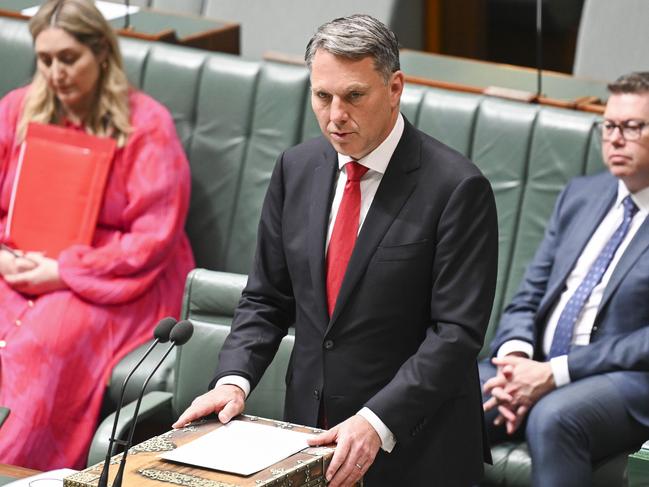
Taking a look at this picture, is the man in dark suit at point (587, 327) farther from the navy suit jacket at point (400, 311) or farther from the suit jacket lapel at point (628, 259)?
the navy suit jacket at point (400, 311)

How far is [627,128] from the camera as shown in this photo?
3.04 m

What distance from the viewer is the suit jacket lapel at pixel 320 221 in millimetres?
2133

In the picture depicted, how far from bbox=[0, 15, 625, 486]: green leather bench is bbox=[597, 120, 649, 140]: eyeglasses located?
0.31 meters

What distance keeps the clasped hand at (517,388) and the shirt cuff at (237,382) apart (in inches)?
38.4

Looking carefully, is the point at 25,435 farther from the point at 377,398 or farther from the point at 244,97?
the point at 377,398

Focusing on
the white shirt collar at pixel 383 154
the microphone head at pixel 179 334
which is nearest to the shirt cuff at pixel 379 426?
the microphone head at pixel 179 334

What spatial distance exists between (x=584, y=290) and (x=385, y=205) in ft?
3.53

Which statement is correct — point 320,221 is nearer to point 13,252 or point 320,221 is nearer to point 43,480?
point 43,480

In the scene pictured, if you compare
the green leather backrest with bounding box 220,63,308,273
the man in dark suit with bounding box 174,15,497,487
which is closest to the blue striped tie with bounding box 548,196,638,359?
the man in dark suit with bounding box 174,15,497,487

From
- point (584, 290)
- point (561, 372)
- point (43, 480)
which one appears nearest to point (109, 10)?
point (584, 290)

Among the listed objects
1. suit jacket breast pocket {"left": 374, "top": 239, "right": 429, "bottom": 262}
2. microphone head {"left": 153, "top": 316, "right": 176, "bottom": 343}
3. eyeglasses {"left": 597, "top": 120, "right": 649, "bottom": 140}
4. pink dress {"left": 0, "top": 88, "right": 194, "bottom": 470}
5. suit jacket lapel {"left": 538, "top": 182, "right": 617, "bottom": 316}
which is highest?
eyeglasses {"left": 597, "top": 120, "right": 649, "bottom": 140}

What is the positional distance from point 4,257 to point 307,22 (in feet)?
5.73

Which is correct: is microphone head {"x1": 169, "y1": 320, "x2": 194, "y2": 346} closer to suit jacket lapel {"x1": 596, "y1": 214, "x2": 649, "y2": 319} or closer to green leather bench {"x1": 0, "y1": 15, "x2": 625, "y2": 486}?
green leather bench {"x1": 0, "y1": 15, "x2": 625, "y2": 486}

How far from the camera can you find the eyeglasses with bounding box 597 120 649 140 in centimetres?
303
